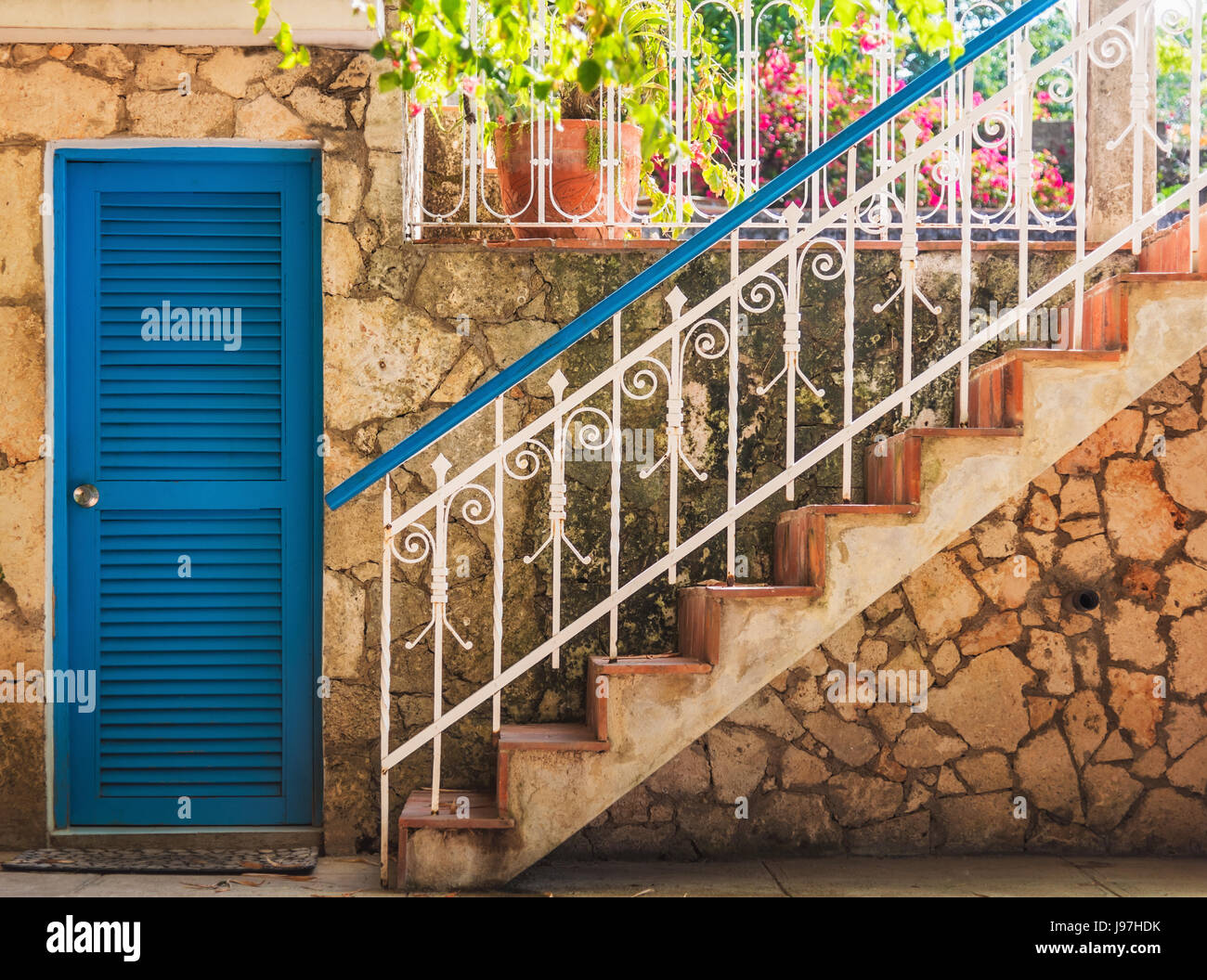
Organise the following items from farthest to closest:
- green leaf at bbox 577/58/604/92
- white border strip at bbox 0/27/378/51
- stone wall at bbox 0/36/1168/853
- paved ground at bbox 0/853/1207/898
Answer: stone wall at bbox 0/36/1168/853
white border strip at bbox 0/27/378/51
paved ground at bbox 0/853/1207/898
green leaf at bbox 577/58/604/92

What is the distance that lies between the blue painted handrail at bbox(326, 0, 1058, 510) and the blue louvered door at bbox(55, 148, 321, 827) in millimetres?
952

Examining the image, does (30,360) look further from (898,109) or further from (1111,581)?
(1111,581)

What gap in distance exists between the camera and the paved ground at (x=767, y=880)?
11.8ft

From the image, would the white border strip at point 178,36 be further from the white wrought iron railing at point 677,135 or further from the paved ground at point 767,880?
the paved ground at point 767,880

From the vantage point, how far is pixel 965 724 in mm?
4176

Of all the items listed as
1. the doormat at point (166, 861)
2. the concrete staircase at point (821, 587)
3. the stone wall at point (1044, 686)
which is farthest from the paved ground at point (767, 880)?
the concrete staircase at point (821, 587)

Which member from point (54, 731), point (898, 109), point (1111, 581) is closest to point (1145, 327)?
point (898, 109)

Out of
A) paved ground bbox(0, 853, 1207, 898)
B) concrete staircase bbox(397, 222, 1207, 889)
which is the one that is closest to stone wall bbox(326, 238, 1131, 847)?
paved ground bbox(0, 853, 1207, 898)

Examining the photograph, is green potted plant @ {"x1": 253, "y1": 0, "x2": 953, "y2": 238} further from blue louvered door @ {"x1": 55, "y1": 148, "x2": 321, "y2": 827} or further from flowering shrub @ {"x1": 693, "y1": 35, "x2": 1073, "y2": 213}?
flowering shrub @ {"x1": 693, "y1": 35, "x2": 1073, "y2": 213}

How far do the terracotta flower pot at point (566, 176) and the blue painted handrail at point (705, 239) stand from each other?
3.23 feet

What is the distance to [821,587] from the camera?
10.9 feet

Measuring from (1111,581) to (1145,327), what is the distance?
125 centimetres

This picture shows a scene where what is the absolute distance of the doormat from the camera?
12.3 feet

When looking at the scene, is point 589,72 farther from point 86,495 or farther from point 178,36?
point 86,495
